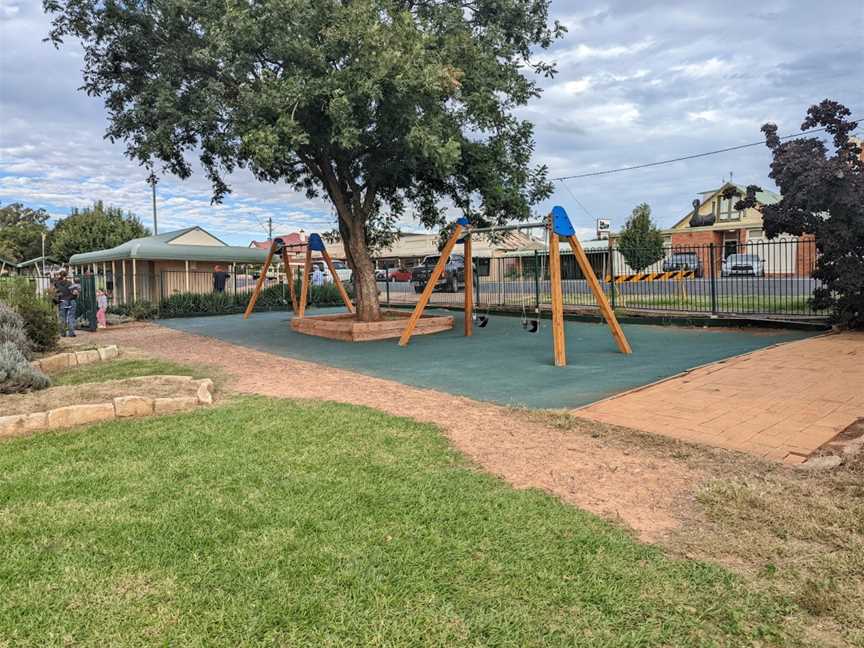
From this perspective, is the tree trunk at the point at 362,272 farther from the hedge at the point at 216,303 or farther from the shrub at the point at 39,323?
the hedge at the point at 216,303

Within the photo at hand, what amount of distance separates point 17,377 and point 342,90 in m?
5.82

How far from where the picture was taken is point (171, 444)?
4.70m

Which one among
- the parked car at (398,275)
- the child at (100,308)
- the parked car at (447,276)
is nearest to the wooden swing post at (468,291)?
the child at (100,308)

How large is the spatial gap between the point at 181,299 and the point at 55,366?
12.5m

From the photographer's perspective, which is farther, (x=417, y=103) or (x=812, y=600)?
(x=417, y=103)

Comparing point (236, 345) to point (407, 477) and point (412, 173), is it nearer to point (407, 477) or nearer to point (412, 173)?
point (412, 173)

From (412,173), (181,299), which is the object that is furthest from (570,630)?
(181,299)

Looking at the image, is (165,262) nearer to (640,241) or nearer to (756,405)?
(640,241)

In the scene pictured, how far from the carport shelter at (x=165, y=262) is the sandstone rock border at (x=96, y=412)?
16.7 meters

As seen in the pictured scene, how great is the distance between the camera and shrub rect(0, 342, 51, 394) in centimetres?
665

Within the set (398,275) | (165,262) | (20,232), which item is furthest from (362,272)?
(20,232)

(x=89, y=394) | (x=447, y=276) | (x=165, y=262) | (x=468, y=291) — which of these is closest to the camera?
(x=89, y=394)

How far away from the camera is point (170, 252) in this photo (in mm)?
22375

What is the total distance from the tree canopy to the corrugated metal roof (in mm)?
14880
